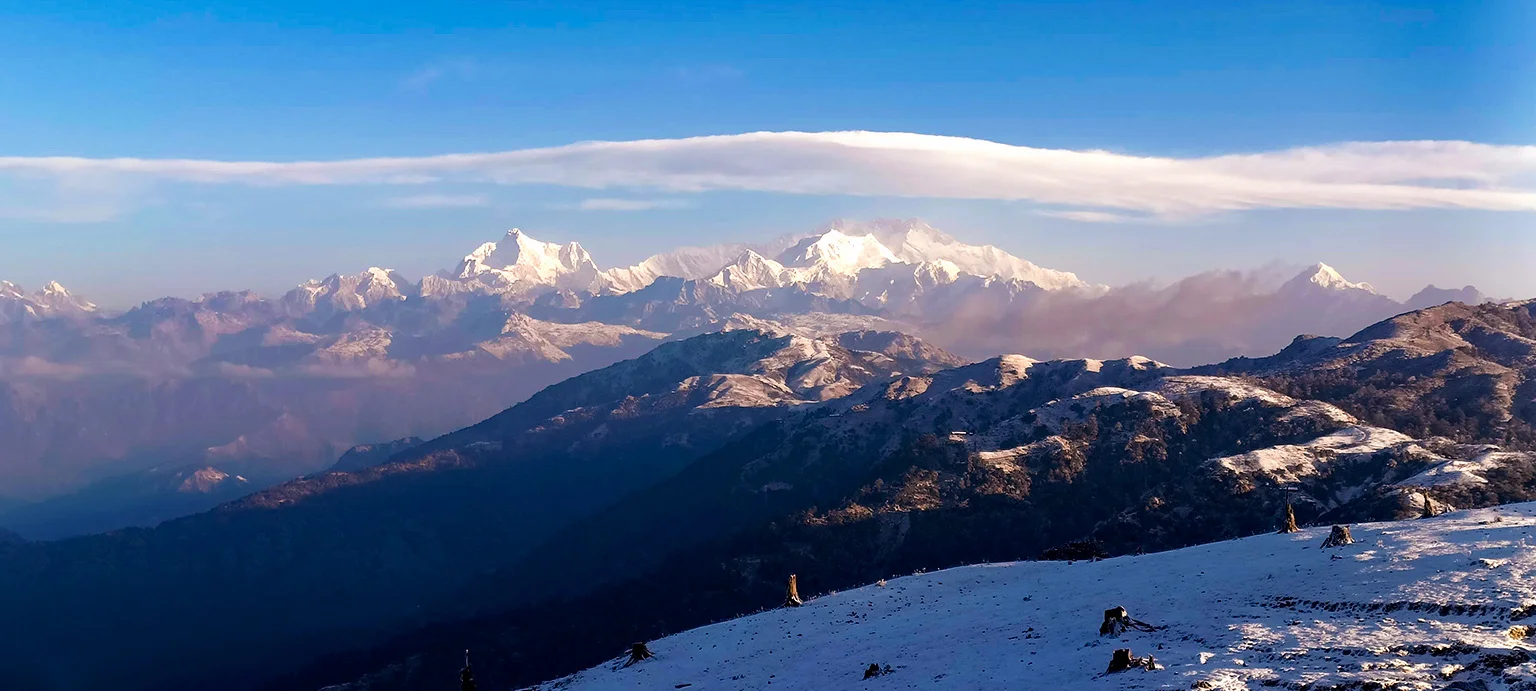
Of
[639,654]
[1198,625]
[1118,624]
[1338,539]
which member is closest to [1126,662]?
[1118,624]

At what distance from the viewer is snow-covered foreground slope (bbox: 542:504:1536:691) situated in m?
52.4

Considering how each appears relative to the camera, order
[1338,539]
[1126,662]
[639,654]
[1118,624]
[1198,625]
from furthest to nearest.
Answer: [639,654] → [1338,539] → [1118,624] → [1198,625] → [1126,662]

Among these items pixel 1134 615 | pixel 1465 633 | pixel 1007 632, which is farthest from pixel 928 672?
pixel 1465 633

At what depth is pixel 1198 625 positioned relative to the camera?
6272cm

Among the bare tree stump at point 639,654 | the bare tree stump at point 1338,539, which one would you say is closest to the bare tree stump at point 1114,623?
the bare tree stump at point 1338,539

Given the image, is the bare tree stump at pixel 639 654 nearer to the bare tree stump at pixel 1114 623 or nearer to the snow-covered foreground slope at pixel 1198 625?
the snow-covered foreground slope at pixel 1198 625

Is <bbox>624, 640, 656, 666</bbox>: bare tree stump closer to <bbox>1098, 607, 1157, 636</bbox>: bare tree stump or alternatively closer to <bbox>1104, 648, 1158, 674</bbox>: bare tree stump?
<bbox>1098, 607, 1157, 636</bbox>: bare tree stump

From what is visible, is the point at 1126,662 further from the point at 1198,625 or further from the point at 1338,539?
the point at 1338,539

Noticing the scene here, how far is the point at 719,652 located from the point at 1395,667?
48.5 metres

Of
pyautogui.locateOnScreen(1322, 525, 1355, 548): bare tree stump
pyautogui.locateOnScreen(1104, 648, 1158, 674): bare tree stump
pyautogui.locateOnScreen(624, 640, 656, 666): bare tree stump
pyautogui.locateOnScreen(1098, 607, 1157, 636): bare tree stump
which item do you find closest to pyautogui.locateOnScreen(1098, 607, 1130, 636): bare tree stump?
pyautogui.locateOnScreen(1098, 607, 1157, 636): bare tree stump

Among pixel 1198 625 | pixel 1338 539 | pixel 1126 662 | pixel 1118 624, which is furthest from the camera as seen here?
pixel 1338 539

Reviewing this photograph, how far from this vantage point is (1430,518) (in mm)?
87438

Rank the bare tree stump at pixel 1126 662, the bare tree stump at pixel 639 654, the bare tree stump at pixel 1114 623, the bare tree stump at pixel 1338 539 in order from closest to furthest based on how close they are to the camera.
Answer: the bare tree stump at pixel 1126 662 → the bare tree stump at pixel 1114 623 → the bare tree stump at pixel 1338 539 → the bare tree stump at pixel 639 654

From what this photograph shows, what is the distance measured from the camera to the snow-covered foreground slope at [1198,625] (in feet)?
172
